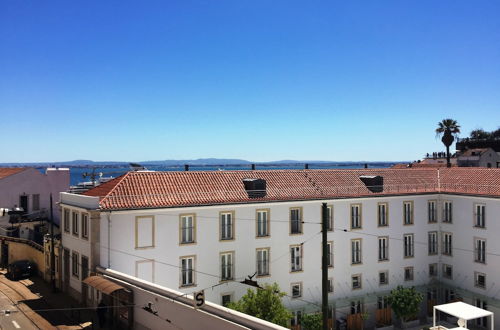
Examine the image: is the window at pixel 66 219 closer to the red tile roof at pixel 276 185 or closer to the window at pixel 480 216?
the red tile roof at pixel 276 185

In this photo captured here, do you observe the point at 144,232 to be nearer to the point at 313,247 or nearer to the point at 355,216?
the point at 313,247

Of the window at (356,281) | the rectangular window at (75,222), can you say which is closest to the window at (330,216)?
the window at (356,281)

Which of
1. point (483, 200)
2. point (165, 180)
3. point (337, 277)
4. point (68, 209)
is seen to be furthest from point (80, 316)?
point (483, 200)

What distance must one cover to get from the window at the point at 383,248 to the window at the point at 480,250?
322 inches

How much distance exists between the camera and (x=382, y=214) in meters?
44.9

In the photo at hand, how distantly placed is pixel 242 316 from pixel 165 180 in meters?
21.1

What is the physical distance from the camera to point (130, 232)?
33406 millimetres

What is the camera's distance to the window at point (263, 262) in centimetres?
3881

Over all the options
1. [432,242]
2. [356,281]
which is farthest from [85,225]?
Result: [432,242]

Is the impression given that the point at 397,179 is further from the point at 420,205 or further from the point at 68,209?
the point at 68,209

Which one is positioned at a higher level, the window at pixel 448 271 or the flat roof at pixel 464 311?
the window at pixel 448 271

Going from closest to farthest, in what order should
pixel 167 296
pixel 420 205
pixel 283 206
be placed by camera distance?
pixel 167 296 → pixel 283 206 → pixel 420 205

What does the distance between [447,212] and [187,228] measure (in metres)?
27.7

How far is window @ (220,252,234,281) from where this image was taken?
122 feet
